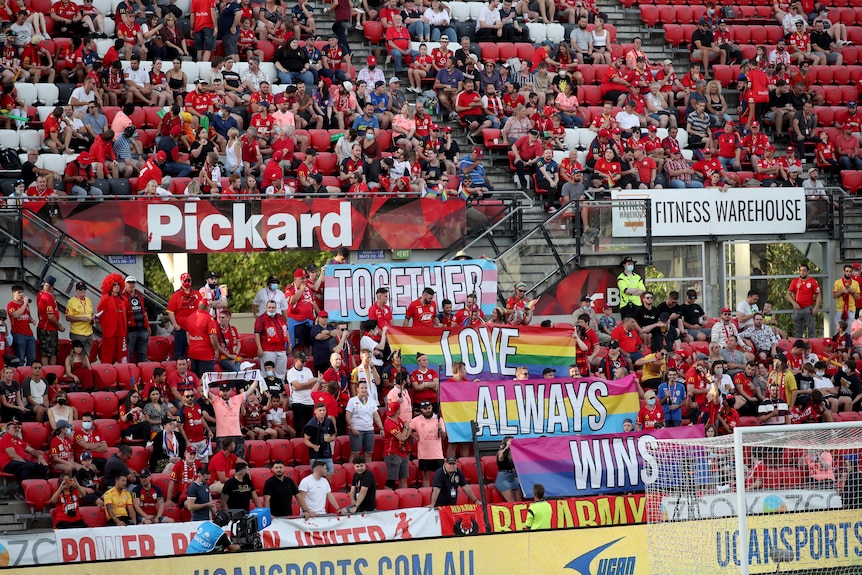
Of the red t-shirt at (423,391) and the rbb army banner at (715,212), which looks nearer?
the red t-shirt at (423,391)

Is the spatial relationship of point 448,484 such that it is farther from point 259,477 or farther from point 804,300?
point 804,300

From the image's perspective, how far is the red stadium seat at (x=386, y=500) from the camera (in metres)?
16.2

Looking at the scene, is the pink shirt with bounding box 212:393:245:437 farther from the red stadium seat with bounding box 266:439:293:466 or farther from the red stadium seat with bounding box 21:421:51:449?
the red stadium seat with bounding box 21:421:51:449

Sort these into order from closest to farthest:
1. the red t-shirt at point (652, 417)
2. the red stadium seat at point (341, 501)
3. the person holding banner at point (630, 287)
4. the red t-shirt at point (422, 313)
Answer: the red stadium seat at point (341, 501)
the red t-shirt at point (652, 417)
the red t-shirt at point (422, 313)
the person holding banner at point (630, 287)

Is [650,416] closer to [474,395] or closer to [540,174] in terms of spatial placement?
[474,395]

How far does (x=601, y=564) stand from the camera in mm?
13883

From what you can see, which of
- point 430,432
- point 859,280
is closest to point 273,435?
point 430,432

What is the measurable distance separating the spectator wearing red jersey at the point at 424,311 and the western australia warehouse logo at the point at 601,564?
5.61m

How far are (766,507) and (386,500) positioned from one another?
4.82 m

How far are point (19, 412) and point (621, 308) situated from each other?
9.56m

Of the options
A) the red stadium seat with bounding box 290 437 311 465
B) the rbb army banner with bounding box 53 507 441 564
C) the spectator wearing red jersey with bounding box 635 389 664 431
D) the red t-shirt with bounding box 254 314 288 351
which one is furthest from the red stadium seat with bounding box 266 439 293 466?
the spectator wearing red jersey with bounding box 635 389 664 431

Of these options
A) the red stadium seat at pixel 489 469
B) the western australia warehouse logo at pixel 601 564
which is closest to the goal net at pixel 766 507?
the western australia warehouse logo at pixel 601 564

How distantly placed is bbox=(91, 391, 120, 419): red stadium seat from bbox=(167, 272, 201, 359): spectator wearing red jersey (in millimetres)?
1338

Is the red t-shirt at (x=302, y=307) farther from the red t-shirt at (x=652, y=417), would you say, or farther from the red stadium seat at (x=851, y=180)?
the red stadium seat at (x=851, y=180)
